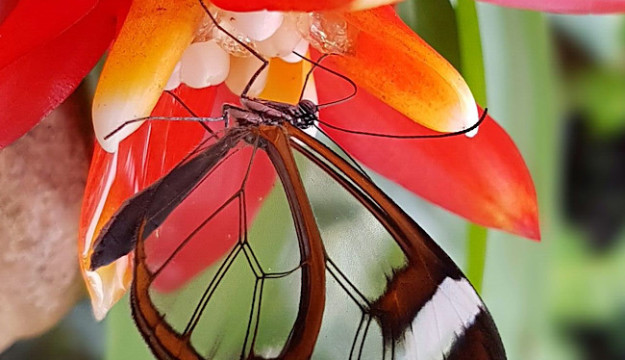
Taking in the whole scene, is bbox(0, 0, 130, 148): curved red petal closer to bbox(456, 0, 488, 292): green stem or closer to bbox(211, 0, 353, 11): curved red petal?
bbox(211, 0, 353, 11): curved red petal

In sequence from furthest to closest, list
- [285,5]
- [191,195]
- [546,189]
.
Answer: [546,189], [191,195], [285,5]

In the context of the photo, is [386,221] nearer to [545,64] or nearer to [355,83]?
[355,83]

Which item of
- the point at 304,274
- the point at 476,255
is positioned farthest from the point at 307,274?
the point at 476,255

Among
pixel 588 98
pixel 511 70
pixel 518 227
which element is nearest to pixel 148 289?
pixel 518 227

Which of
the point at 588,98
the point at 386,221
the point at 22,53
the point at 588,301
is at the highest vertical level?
the point at 22,53

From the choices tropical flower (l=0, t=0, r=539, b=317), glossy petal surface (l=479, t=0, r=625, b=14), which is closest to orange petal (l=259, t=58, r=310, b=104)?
tropical flower (l=0, t=0, r=539, b=317)

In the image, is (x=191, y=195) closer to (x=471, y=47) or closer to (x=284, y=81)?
(x=284, y=81)
